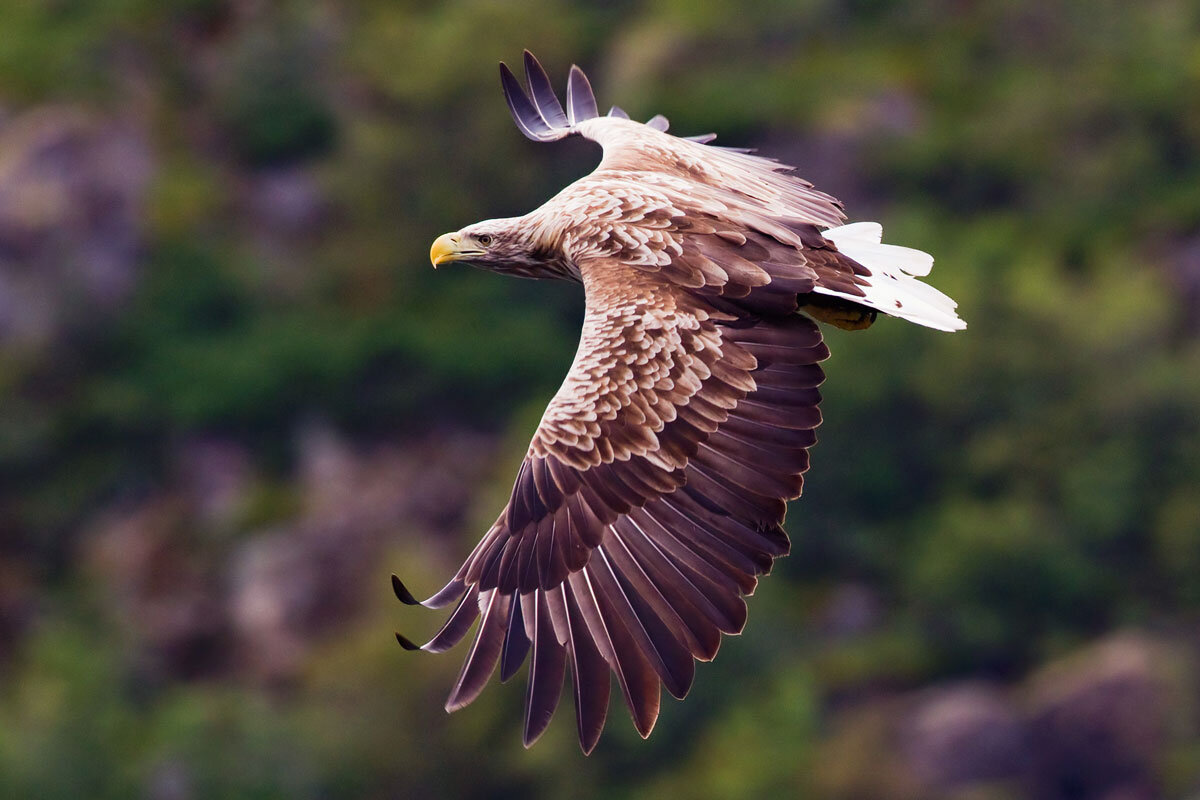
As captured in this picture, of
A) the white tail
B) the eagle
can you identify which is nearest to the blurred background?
the white tail

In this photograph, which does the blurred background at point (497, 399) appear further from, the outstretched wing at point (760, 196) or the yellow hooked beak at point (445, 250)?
the yellow hooked beak at point (445, 250)

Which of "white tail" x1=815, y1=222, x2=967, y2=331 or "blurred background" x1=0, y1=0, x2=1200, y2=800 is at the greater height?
"blurred background" x1=0, y1=0, x2=1200, y2=800

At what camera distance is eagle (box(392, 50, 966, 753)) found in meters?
9.47

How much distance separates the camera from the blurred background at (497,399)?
46312 mm

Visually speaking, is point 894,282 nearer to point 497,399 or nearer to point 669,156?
point 669,156

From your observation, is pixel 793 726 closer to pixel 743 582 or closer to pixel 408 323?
pixel 408 323

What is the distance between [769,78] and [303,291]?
13.0m

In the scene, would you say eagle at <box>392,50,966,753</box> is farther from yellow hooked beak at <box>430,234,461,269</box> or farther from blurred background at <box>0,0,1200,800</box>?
blurred background at <box>0,0,1200,800</box>

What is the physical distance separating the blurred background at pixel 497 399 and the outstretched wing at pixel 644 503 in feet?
Result: 108

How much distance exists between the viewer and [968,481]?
52.3m

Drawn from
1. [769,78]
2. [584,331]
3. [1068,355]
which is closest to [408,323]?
[769,78]

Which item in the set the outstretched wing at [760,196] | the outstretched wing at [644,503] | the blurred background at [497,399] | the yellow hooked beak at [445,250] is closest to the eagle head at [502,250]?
the yellow hooked beak at [445,250]

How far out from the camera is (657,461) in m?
9.90

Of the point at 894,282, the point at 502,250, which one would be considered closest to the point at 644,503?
the point at 894,282
